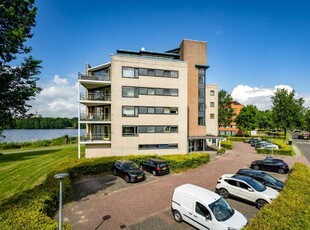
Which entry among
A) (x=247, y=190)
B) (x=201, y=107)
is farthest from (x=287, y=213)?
(x=201, y=107)

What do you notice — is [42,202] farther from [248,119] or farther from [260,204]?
[248,119]

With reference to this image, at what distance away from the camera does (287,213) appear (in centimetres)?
777

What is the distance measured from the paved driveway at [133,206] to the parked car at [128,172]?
52cm

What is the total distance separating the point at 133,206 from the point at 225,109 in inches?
1978

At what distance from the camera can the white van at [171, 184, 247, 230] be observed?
836cm

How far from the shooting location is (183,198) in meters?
9.87

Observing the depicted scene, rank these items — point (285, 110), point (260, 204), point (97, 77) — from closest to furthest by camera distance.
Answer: point (260, 204) → point (97, 77) → point (285, 110)

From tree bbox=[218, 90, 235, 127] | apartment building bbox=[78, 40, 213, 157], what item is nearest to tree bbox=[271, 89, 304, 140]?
tree bbox=[218, 90, 235, 127]

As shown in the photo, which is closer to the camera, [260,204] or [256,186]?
[260,204]

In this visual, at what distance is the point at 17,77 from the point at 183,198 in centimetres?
1099

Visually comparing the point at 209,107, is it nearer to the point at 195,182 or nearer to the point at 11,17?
the point at 195,182

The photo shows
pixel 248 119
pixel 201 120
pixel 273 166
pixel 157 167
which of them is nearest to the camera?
pixel 157 167

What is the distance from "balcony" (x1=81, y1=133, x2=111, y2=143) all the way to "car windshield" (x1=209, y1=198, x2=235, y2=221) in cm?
1686

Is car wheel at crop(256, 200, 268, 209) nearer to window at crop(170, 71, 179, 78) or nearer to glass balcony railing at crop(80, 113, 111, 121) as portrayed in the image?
glass balcony railing at crop(80, 113, 111, 121)
